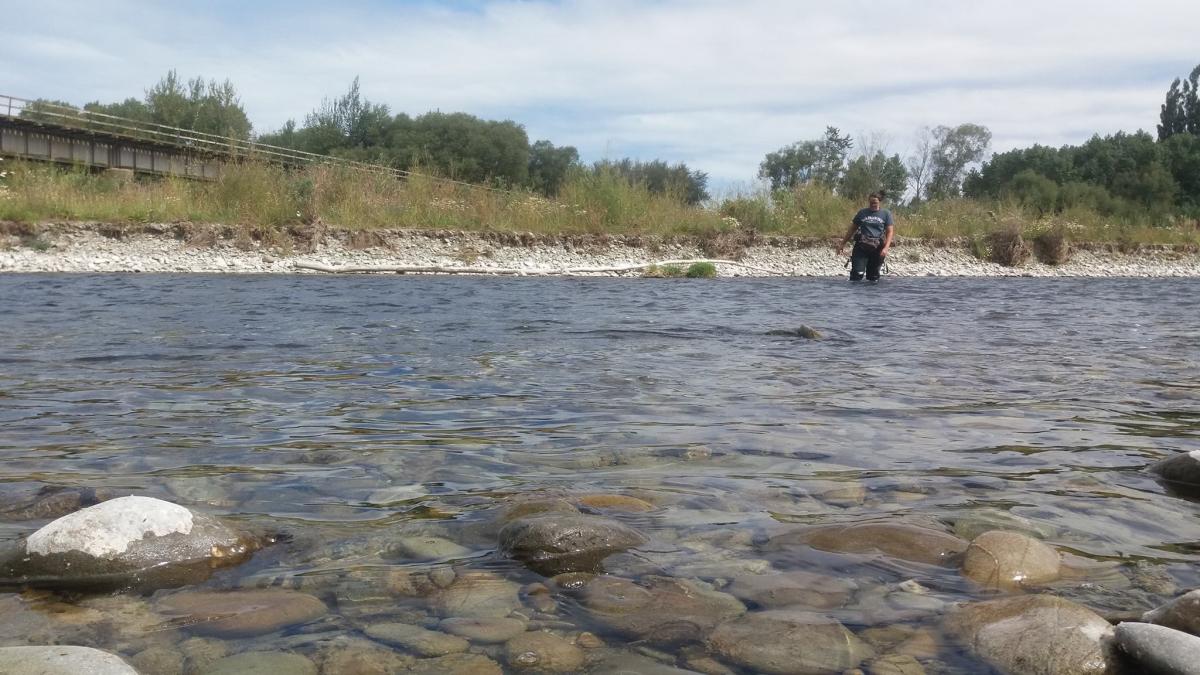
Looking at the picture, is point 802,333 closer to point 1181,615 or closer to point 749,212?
point 1181,615

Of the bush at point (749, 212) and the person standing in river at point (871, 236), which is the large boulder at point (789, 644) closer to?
the person standing in river at point (871, 236)

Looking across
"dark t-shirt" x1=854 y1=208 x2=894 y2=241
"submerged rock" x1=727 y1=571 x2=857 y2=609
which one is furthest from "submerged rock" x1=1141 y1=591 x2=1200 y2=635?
"dark t-shirt" x1=854 y1=208 x2=894 y2=241

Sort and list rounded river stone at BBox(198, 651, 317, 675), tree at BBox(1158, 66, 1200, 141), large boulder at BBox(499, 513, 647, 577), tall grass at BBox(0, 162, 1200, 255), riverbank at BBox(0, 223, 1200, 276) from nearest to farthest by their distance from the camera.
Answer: rounded river stone at BBox(198, 651, 317, 675), large boulder at BBox(499, 513, 647, 577), riverbank at BBox(0, 223, 1200, 276), tall grass at BBox(0, 162, 1200, 255), tree at BBox(1158, 66, 1200, 141)

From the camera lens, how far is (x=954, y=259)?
2502 cm

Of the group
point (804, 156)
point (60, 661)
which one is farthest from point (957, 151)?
point (60, 661)

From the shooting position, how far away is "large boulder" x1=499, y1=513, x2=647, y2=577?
2510 millimetres

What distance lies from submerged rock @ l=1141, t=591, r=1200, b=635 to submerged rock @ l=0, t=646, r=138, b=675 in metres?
2.16

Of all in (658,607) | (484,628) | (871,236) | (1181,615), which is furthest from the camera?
(871,236)

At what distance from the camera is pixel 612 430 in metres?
4.23

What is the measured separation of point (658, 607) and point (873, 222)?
53.3ft

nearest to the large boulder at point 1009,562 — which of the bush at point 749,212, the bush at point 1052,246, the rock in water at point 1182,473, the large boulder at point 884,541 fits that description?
the large boulder at point 884,541

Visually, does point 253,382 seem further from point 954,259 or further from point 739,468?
point 954,259

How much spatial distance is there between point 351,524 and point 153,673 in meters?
1.02

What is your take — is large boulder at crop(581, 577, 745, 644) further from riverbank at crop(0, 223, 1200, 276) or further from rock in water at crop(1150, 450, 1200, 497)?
riverbank at crop(0, 223, 1200, 276)
